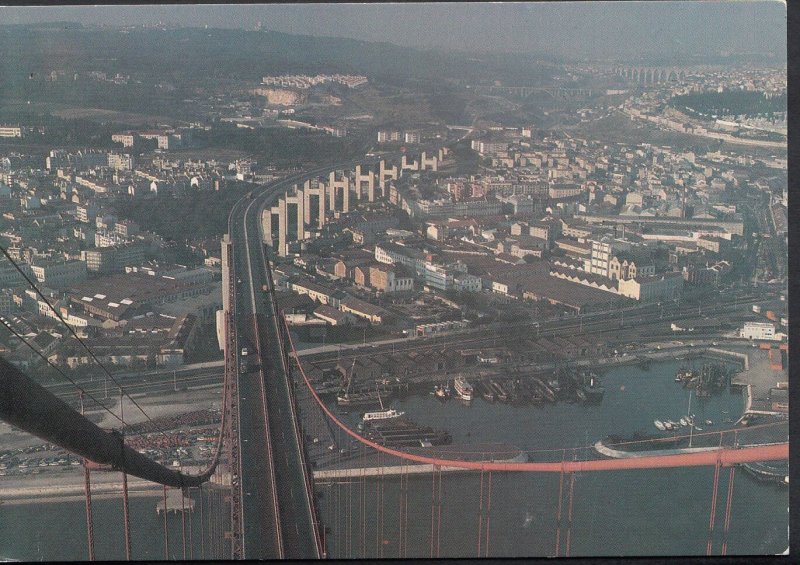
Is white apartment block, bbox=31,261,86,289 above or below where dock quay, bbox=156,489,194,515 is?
above

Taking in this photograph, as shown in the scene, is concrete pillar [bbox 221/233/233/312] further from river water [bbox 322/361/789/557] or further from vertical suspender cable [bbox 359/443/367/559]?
vertical suspender cable [bbox 359/443/367/559]

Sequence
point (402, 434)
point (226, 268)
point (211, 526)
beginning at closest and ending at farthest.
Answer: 1. point (211, 526)
2. point (402, 434)
3. point (226, 268)

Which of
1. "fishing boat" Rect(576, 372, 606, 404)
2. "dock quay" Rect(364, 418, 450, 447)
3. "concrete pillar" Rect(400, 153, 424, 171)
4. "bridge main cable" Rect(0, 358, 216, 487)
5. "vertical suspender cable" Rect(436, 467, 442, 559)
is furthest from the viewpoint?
"concrete pillar" Rect(400, 153, 424, 171)

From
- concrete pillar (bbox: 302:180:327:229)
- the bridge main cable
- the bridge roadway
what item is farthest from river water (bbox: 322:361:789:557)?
the bridge main cable

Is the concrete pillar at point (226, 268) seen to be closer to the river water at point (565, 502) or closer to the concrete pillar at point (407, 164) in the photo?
the river water at point (565, 502)

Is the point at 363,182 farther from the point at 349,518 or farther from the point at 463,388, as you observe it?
the point at 349,518

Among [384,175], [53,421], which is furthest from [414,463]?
[53,421]
